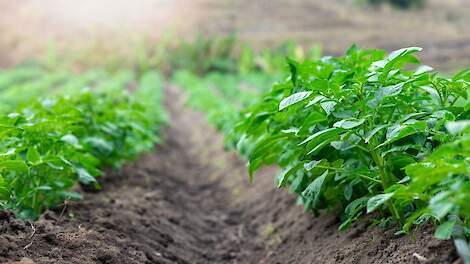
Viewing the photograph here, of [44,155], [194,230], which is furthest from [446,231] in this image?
[194,230]

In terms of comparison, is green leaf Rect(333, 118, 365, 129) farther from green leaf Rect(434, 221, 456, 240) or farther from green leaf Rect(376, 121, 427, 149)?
green leaf Rect(434, 221, 456, 240)

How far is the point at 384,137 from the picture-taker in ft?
8.55

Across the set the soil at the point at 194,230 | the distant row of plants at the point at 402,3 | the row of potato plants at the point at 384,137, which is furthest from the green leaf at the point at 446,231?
the distant row of plants at the point at 402,3

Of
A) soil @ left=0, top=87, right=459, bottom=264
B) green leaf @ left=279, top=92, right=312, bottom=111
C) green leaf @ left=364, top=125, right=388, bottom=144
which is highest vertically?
green leaf @ left=279, top=92, right=312, bottom=111

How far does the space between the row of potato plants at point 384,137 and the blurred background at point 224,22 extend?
25624 millimetres

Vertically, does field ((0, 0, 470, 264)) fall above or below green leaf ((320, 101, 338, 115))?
below

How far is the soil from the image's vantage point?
2.62 metres

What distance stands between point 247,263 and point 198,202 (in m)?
1.91

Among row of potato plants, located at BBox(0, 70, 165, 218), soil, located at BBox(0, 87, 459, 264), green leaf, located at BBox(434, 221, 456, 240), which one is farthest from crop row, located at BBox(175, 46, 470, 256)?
row of potato plants, located at BBox(0, 70, 165, 218)

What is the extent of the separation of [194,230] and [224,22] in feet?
120

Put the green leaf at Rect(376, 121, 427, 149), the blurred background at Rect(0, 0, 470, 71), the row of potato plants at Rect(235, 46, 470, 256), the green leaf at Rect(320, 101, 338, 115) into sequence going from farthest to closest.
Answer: the blurred background at Rect(0, 0, 470, 71) < the green leaf at Rect(320, 101, 338, 115) < the green leaf at Rect(376, 121, 427, 149) < the row of potato plants at Rect(235, 46, 470, 256)

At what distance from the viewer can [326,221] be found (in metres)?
3.50

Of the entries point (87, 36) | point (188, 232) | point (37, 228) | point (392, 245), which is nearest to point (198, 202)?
point (188, 232)

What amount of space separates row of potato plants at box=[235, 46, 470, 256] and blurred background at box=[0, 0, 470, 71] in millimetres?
25624
